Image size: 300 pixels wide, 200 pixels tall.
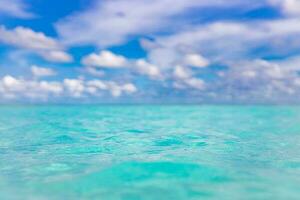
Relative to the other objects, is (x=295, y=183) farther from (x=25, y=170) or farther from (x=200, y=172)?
(x=25, y=170)

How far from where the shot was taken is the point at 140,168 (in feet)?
27.7

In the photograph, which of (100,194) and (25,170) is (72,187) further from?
(25,170)

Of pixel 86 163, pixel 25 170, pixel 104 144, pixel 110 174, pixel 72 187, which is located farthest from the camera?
pixel 104 144

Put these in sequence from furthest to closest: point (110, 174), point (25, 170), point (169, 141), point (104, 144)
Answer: point (169, 141) < point (104, 144) < point (25, 170) < point (110, 174)

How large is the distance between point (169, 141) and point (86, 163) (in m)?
5.68

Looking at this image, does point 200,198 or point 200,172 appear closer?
point 200,198

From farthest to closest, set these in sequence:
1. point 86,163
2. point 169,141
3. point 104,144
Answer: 1. point 169,141
2. point 104,144
3. point 86,163

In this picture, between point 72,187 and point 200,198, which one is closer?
point 200,198

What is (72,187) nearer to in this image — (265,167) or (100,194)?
(100,194)

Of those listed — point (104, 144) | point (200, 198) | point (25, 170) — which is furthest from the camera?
point (104, 144)

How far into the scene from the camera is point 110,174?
7.82 m

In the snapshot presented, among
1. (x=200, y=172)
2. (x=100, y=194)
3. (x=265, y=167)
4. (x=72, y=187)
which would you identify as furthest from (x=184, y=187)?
(x=265, y=167)

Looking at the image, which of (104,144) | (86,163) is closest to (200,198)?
(86,163)

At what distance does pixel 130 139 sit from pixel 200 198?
8778 mm
